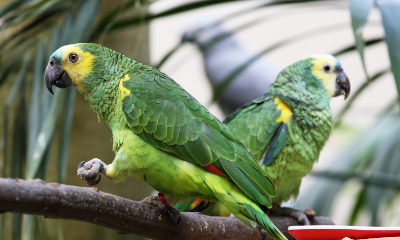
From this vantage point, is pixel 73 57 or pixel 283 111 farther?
pixel 283 111

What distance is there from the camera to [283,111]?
147 cm

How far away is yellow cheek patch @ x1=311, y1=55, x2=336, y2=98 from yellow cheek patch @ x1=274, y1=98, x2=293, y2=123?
0.25 meters

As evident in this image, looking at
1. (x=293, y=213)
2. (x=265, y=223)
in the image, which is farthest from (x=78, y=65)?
(x=293, y=213)

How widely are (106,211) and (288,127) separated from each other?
88 cm

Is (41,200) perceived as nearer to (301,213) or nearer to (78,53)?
(78,53)

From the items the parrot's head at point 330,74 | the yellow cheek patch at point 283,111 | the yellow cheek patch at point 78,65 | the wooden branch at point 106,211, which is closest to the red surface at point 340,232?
the wooden branch at point 106,211

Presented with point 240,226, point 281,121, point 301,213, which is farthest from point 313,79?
point 240,226

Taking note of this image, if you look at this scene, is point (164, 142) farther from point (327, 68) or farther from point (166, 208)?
point (327, 68)

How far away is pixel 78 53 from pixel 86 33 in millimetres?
302

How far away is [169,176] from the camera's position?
0.98 meters

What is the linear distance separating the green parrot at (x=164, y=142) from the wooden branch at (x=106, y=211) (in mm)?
84

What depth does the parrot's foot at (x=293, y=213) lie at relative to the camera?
1.47m

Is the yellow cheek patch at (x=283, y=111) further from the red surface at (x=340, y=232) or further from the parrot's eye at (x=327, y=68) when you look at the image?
the red surface at (x=340, y=232)

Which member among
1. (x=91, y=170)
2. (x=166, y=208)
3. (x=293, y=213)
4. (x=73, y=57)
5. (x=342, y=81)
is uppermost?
(x=73, y=57)
